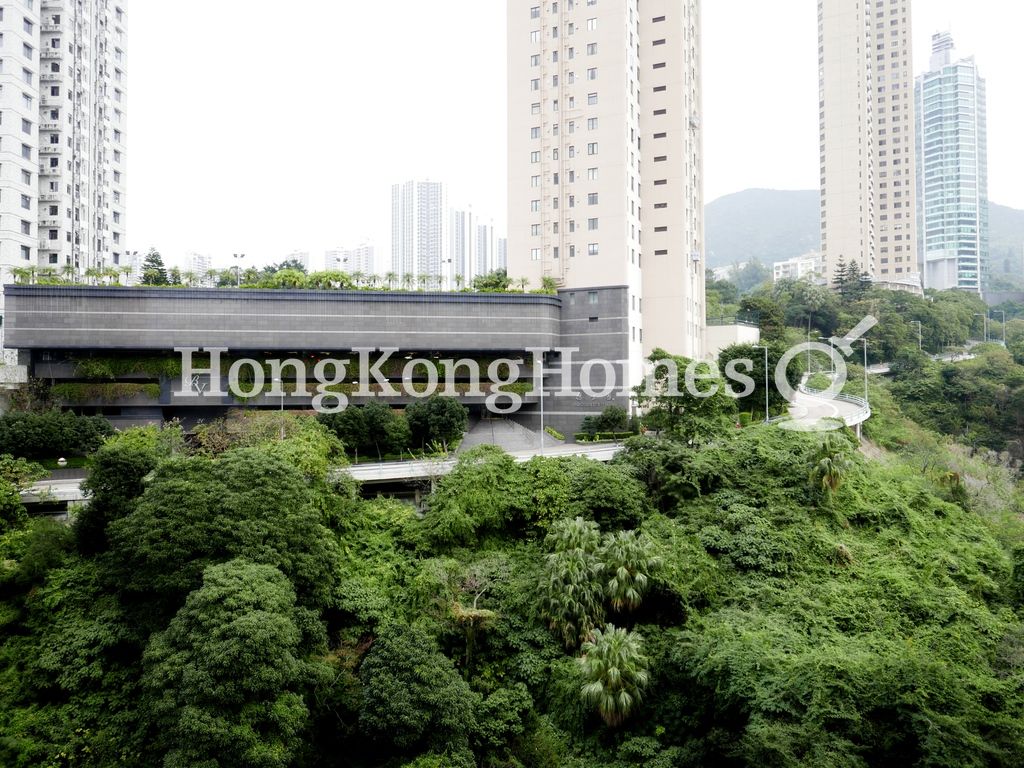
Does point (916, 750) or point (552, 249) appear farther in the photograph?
point (552, 249)

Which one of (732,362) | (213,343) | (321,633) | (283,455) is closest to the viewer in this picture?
(321,633)

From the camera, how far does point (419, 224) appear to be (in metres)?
66.4

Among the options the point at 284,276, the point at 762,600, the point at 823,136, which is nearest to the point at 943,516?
the point at 762,600

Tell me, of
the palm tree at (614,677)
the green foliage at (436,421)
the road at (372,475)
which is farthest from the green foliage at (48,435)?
the palm tree at (614,677)

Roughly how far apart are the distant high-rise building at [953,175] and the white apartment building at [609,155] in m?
75.1

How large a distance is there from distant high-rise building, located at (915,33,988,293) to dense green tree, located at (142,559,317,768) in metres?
109

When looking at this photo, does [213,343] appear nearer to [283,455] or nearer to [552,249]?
[283,455]

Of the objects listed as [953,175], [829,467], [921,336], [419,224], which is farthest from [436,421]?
[953,175]

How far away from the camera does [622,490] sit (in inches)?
848

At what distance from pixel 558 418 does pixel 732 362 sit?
10671mm

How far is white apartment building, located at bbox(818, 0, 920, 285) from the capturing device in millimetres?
80938

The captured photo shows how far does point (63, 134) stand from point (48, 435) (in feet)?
93.3

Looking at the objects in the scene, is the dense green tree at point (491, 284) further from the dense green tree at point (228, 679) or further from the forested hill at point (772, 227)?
the forested hill at point (772, 227)

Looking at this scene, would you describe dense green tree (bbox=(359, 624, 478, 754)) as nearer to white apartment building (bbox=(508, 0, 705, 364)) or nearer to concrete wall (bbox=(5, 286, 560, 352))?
concrete wall (bbox=(5, 286, 560, 352))
